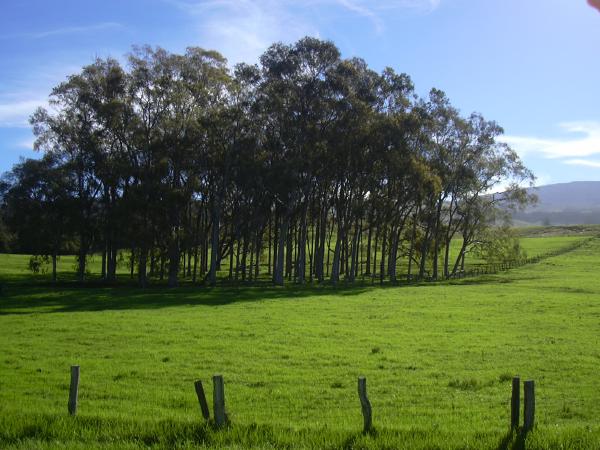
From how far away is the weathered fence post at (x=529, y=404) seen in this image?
10.1 m

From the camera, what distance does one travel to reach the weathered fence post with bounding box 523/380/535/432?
10.1 m

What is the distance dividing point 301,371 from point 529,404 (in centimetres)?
885

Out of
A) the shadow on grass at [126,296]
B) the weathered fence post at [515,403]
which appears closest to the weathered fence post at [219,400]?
the weathered fence post at [515,403]

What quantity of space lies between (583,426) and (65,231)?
184 ft

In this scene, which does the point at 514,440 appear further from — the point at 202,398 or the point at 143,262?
the point at 143,262

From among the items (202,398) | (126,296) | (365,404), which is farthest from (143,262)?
(365,404)

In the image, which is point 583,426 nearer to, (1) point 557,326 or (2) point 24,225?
(1) point 557,326

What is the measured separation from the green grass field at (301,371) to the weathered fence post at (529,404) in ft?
0.95

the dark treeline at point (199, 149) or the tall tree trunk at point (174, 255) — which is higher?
the dark treeline at point (199, 149)

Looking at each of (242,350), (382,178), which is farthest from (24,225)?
(242,350)

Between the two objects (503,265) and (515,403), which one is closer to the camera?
(515,403)

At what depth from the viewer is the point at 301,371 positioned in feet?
59.4

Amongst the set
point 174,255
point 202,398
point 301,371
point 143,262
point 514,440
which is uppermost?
point 174,255

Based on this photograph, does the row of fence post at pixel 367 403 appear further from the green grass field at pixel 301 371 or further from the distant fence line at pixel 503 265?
the distant fence line at pixel 503 265
